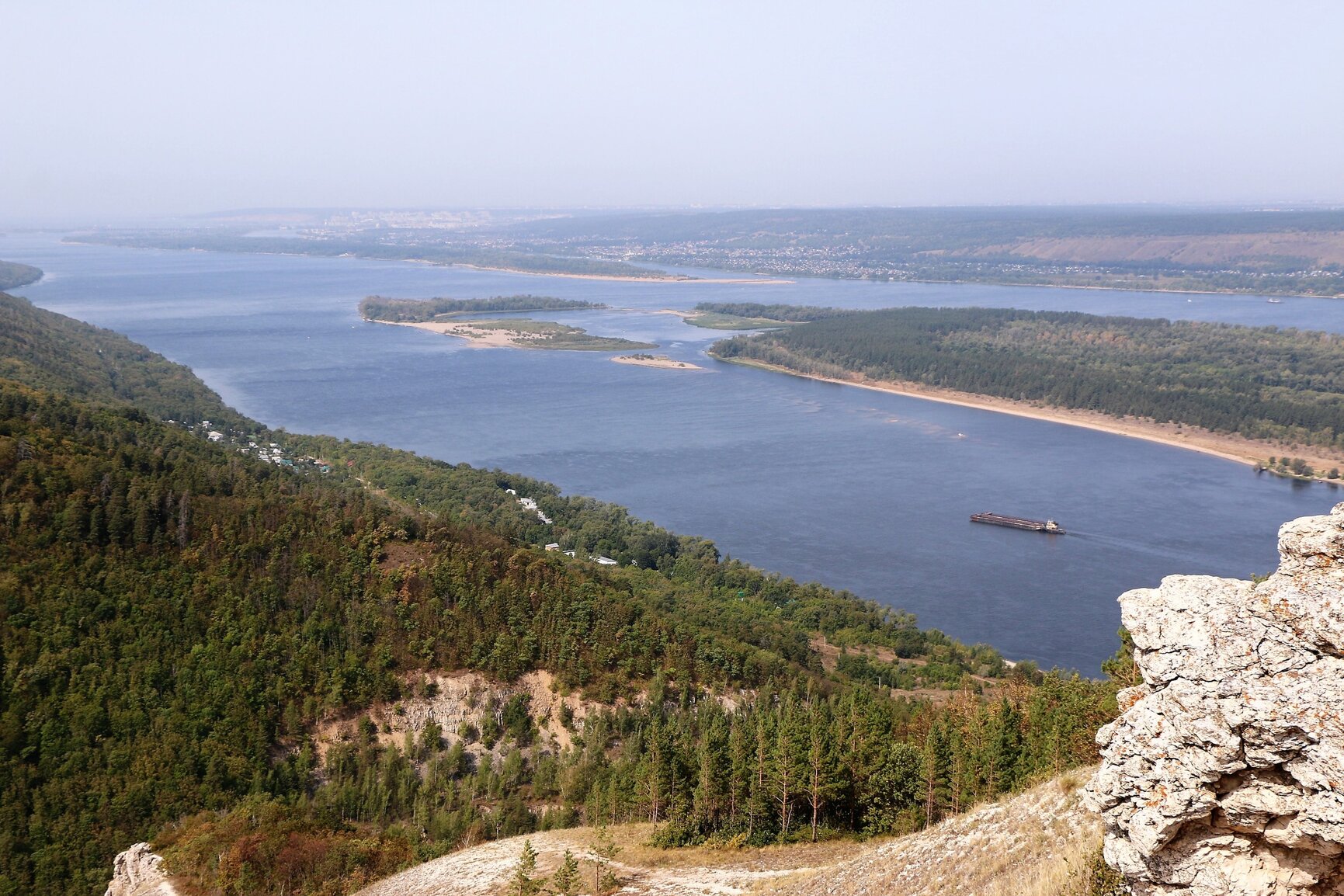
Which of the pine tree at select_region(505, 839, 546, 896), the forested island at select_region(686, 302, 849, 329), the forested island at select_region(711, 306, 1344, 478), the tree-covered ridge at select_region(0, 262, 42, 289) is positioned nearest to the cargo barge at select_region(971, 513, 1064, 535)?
the forested island at select_region(711, 306, 1344, 478)

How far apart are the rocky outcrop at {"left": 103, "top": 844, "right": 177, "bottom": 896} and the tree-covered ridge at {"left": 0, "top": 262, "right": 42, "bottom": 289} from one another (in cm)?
12173

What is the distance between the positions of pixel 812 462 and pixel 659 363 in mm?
31264

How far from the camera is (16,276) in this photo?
130m

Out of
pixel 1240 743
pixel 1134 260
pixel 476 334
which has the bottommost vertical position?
pixel 476 334

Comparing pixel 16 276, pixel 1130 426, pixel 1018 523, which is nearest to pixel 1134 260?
pixel 1130 426

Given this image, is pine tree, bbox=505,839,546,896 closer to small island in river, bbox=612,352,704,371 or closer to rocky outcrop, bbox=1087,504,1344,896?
rocky outcrop, bbox=1087,504,1344,896

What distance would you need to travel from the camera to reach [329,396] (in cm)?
6512

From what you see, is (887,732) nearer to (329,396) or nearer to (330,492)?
(330,492)

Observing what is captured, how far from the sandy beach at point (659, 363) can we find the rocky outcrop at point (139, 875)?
6367cm

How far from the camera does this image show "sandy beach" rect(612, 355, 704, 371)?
77.9 metres

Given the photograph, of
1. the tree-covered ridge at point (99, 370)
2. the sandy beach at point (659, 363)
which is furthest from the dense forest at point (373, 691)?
the sandy beach at point (659, 363)

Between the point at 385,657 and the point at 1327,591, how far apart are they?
1921cm

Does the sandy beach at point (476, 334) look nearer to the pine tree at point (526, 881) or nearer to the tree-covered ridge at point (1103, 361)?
the tree-covered ridge at point (1103, 361)

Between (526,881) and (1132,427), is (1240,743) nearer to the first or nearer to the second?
(526,881)
